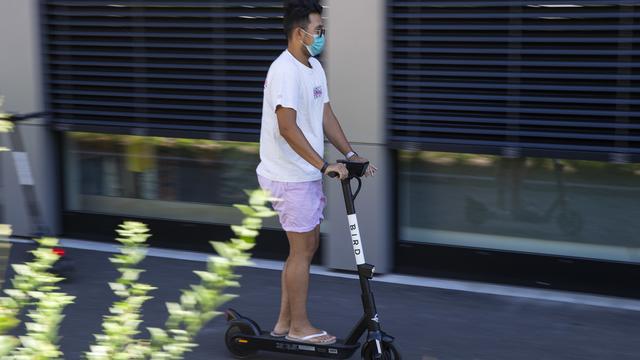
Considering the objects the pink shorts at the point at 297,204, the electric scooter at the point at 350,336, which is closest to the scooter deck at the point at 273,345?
the electric scooter at the point at 350,336

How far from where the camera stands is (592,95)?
A: 6.37m

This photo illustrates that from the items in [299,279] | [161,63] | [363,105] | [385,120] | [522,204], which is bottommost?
[299,279]

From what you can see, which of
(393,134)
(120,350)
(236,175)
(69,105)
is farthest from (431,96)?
(120,350)

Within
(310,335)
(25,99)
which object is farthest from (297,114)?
(25,99)

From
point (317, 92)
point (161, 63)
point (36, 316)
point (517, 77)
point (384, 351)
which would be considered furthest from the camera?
point (161, 63)

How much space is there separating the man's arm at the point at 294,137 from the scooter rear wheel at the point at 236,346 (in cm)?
114

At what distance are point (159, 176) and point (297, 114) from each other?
11.3 feet

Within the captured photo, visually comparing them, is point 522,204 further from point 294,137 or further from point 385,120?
point 294,137

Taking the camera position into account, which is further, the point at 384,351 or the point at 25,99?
the point at 25,99

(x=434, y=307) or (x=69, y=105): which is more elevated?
(x=69, y=105)

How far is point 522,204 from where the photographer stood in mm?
6910

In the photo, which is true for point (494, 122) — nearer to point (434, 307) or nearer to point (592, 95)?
point (592, 95)

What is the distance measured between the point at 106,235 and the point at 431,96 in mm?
3322

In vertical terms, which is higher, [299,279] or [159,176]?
[159,176]
